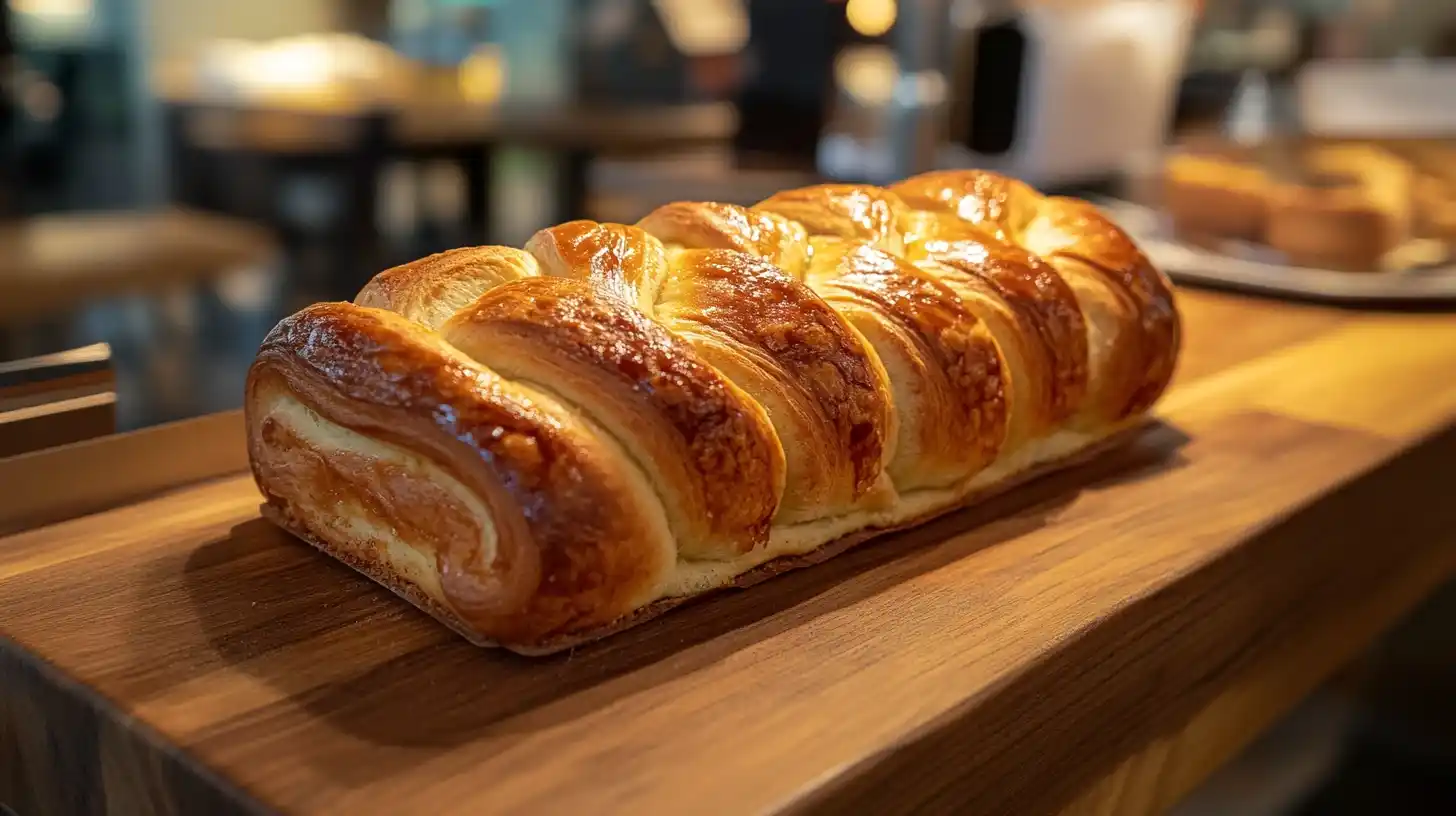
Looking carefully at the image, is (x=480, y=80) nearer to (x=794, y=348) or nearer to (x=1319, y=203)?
(x=1319, y=203)

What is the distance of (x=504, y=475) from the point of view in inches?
27.5

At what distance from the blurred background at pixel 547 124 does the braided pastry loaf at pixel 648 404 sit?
37cm

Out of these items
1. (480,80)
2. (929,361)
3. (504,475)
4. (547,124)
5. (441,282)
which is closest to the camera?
(504,475)

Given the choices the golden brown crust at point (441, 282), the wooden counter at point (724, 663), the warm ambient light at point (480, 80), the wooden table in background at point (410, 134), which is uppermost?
the warm ambient light at point (480, 80)

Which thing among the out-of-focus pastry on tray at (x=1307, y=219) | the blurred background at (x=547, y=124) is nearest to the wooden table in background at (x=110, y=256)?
the blurred background at (x=547, y=124)

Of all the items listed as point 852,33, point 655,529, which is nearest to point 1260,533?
point 655,529

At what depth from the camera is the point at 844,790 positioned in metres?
0.62

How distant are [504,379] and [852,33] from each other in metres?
2.43

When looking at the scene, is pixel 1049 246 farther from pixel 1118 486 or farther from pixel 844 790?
pixel 844 790

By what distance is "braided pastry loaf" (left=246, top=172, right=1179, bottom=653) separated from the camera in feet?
2.36

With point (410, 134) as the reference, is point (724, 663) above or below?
below

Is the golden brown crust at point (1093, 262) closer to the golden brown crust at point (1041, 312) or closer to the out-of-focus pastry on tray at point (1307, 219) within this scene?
the golden brown crust at point (1041, 312)

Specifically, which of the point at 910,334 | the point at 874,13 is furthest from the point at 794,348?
the point at 874,13

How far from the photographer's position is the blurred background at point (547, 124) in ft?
7.06
